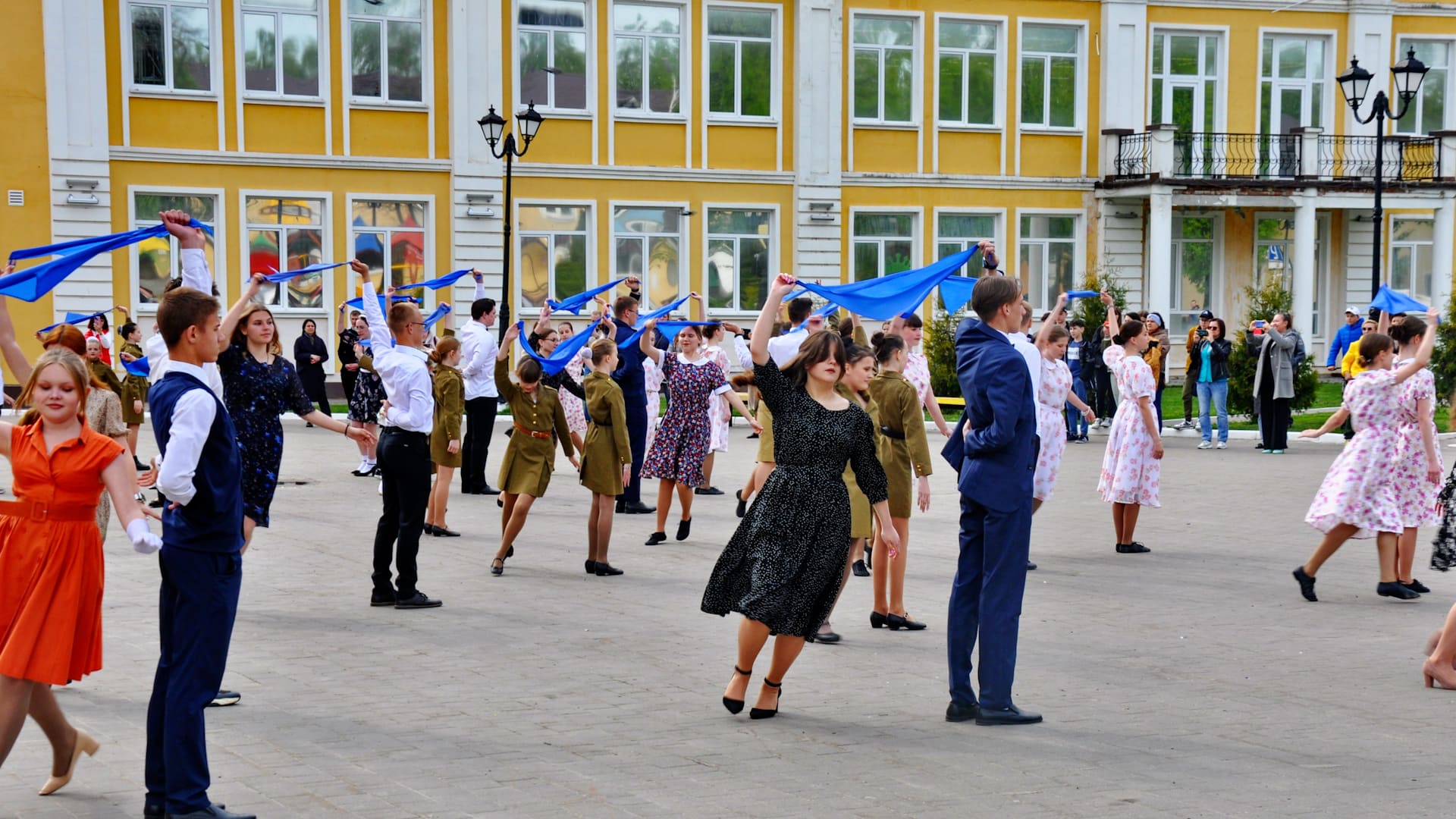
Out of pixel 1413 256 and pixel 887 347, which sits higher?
pixel 1413 256

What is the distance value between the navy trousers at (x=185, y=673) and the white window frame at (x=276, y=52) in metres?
27.2

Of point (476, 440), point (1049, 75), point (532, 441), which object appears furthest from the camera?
point (1049, 75)

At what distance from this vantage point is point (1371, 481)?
10.4 m

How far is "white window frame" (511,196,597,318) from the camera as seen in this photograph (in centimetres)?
3294

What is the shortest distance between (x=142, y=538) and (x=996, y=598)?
3641mm

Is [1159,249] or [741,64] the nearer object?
[741,64]

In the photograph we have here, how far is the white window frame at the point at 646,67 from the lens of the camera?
33281mm

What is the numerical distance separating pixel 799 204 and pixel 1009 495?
2802cm

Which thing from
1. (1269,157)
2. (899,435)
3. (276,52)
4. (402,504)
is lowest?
(402,504)

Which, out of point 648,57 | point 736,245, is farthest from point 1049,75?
point 648,57

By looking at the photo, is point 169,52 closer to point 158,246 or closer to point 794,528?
point 158,246

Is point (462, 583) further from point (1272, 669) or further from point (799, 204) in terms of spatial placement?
point (799, 204)

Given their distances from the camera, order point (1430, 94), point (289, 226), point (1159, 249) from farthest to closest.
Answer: point (1430, 94), point (1159, 249), point (289, 226)

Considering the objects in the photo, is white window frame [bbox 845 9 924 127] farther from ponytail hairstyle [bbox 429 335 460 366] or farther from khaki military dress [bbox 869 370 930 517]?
khaki military dress [bbox 869 370 930 517]
